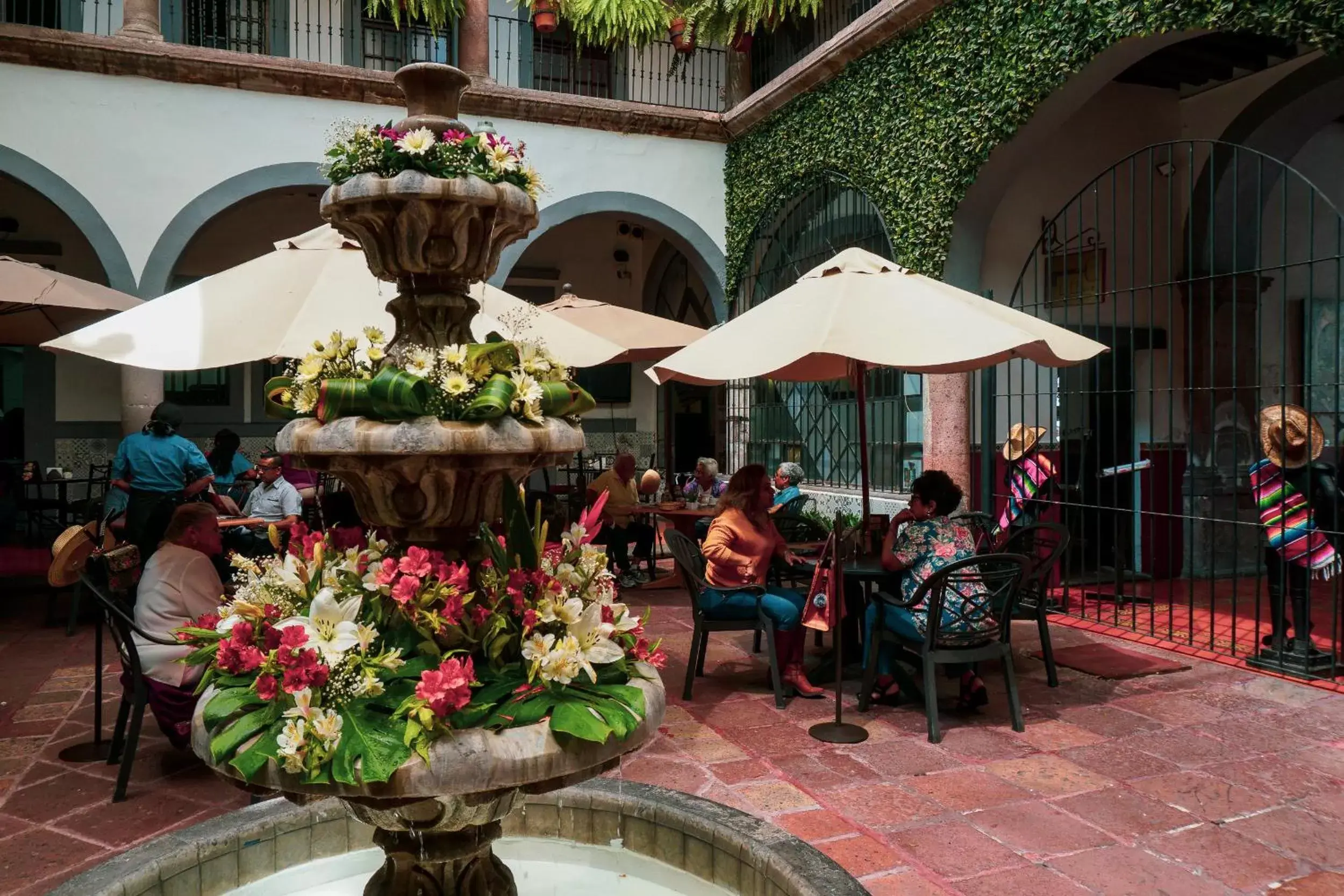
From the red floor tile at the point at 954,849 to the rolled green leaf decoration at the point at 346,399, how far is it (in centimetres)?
230

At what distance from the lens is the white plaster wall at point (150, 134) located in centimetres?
877

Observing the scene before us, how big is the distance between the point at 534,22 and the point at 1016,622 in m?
8.06

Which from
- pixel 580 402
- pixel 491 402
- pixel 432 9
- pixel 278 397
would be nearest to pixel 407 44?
pixel 432 9

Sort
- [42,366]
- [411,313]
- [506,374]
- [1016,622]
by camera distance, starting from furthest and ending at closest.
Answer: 1. [42,366]
2. [1016,622]
3. [411,313]
4. [506,374]

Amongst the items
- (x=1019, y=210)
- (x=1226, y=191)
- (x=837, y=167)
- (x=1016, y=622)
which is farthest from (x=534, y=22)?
(x=1016, y=622)

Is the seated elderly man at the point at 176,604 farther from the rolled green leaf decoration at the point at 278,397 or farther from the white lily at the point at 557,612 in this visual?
the white lily at the point at 557,612

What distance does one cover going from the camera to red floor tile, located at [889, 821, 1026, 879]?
3.06 m

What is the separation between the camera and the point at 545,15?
406 inches

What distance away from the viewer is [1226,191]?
8.29 metres

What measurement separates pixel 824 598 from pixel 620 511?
3481 millimetres

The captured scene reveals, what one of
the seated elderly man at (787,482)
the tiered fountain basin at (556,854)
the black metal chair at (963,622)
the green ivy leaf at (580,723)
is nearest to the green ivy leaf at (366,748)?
the green ivy leaf at (580,723)

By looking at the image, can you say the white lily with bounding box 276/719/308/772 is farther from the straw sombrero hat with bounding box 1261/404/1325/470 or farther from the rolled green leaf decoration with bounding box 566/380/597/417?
the straw sombrero hat with bounding box 1261/404/1325/470

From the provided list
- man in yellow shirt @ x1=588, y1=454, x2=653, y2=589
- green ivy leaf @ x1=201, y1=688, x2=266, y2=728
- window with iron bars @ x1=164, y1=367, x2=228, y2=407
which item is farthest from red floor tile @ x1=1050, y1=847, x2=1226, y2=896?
window with iron bars @ x1=164, y1=367, x2=228, y2=407

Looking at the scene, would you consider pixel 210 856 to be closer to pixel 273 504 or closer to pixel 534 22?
pixel 273 504
